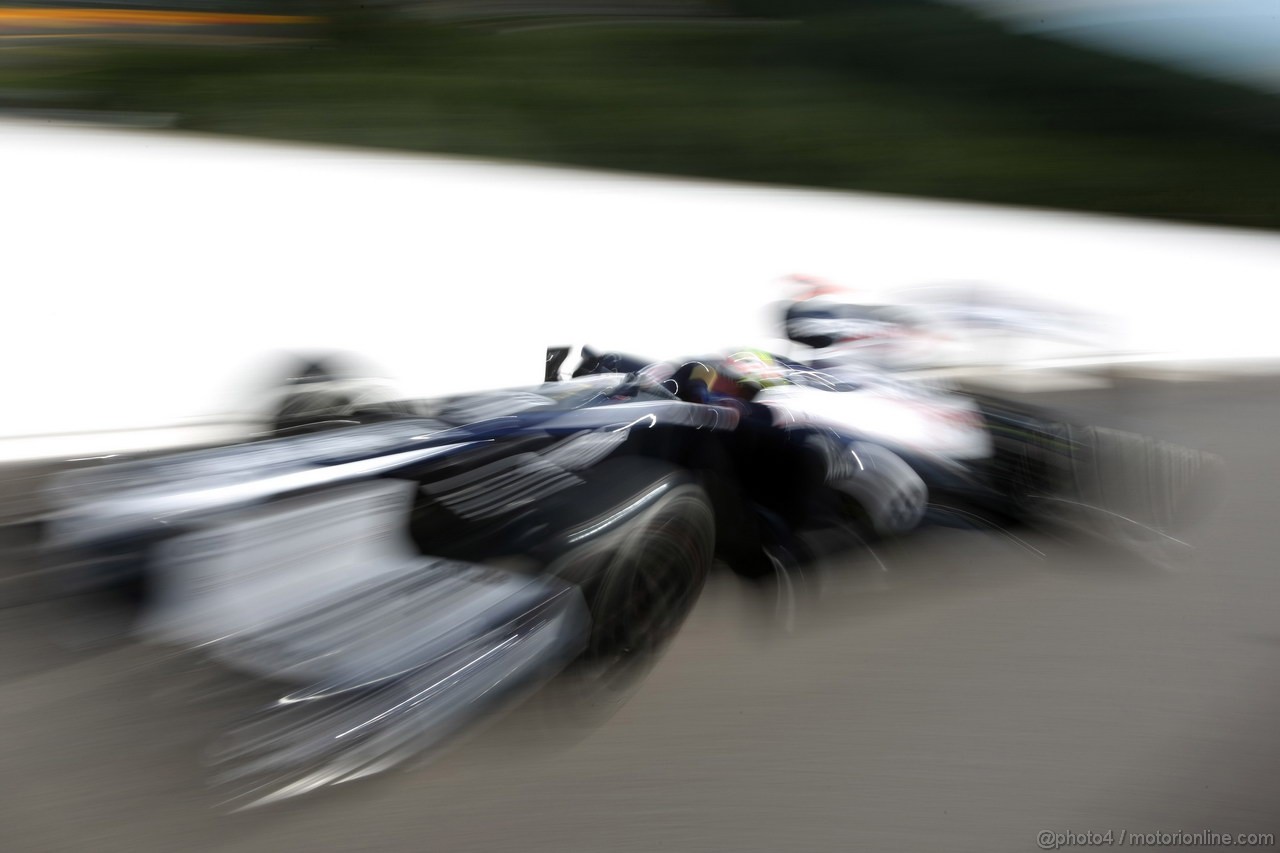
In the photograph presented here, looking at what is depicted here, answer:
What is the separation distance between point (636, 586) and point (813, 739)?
1.70 ft

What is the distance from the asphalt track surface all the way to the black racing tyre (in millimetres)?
81

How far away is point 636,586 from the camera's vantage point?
225 cm

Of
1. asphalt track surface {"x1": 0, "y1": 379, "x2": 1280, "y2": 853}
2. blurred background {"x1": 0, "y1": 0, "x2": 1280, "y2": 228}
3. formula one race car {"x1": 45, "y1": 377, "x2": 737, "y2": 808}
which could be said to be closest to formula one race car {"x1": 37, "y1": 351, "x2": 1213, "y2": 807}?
formula one race car {"x1": 45, "y1": 377, "x2": 737, "y2": 808}

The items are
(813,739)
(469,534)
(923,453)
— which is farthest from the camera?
(923,453)

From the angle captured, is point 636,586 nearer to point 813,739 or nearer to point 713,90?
point 813,739

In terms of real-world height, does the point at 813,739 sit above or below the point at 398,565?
below

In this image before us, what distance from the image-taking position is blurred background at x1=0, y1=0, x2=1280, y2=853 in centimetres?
204

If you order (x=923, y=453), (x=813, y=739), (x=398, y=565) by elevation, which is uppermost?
(x=923, y=453)

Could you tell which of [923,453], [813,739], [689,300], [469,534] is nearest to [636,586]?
[469,534]

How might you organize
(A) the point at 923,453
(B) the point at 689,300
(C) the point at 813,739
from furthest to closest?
(B) the point at 689,300, (A) the point at 923,453, (C) the point at 813,739

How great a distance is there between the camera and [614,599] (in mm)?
2205

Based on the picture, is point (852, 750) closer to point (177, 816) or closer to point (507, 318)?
point (177, 816)

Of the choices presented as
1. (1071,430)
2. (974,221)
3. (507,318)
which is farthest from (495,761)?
(974,221)

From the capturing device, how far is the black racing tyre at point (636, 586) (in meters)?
2.17
